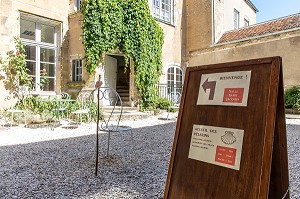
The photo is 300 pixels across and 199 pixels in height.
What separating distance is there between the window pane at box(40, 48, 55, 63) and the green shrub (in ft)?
30.0

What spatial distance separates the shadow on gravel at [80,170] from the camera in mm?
2145

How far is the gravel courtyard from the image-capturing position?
216 centimetres

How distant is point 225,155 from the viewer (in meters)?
1.32

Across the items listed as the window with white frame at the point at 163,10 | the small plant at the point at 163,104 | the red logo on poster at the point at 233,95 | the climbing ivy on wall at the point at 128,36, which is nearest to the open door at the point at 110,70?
the climbing ivy on wall at the point at 128,36

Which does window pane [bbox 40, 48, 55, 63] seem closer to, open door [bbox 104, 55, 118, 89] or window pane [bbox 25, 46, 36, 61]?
window pane [bbox 25, 46, 36, 61]

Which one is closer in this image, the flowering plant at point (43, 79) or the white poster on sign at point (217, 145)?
the white poster on sign at point (217, 145)

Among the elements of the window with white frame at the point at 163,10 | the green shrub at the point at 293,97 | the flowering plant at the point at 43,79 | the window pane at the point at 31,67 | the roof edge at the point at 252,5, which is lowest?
the green shrub at the point at 293,97

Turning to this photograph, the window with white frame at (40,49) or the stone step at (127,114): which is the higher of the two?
the window with white frame at (40,49)

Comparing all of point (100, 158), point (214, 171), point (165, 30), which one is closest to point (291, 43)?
point (165, 30)

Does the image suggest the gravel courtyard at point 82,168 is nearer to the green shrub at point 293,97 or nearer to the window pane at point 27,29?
the window pane at point 27,29

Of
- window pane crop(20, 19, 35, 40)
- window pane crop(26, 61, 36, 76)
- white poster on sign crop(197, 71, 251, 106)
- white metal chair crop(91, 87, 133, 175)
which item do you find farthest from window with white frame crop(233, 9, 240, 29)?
white poster on sign crop(197, 71, 251, 106)

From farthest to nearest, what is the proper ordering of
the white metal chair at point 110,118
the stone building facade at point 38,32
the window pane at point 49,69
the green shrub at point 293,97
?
the green shrub at point 293,97
the window pane at point 49,69
the stone building facade at point 38,32
the white metal chair at point 110,118

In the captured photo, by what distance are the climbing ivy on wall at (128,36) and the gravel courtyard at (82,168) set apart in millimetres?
3860

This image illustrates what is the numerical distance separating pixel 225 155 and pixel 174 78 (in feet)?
32.7
